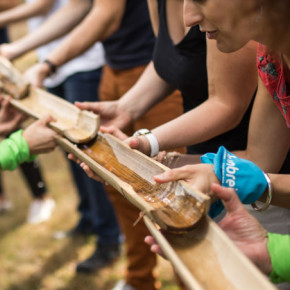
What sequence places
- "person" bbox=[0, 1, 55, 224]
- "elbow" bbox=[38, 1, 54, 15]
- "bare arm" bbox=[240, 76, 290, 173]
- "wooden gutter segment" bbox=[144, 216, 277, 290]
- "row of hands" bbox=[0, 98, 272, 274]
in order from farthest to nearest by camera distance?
"person" bbox=[0, 1, 55, 224] → "elbow" bbox=[38, 1, 54, 15] → "bare arm" bbox=[240, 76, 290, 173] → "row of hands" bbox=[0, 98, 272, 274] → "wooden gutter segment" bbox=[144, 216, 277, 290]

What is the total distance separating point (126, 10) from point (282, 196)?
3.98 ft

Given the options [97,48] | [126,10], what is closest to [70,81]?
[97,48]

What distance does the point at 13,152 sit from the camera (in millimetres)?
1522

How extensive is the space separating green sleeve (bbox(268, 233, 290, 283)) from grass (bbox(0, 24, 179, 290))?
4.38ft

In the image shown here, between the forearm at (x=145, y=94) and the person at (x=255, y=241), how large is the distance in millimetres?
780

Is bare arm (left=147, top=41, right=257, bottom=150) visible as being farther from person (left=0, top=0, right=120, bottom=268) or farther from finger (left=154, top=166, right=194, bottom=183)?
person (left=0, top=0, right=120, bottom=268)

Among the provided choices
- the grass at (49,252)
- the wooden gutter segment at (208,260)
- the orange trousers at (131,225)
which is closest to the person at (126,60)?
the orange trousers at (131,225)

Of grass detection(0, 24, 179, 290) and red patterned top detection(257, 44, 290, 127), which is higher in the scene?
red patterned top detection(257, 44, 290, 127)

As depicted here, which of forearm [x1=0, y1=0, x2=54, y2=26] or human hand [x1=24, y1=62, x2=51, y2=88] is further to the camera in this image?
forearm [x1=0, y1=0, x2=54, y2=26]

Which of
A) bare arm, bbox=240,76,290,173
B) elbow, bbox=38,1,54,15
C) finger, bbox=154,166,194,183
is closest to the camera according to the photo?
finger, bbox=154,166,194,183

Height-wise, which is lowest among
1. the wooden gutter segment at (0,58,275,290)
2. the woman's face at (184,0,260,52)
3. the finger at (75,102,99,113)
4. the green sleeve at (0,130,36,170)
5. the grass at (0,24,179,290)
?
the grass at (0,24,179,290)

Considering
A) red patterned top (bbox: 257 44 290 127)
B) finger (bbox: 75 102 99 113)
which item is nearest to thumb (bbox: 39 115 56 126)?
finger (bbox: 75 102 99 113)

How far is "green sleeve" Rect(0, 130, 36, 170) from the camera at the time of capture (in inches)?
58.9

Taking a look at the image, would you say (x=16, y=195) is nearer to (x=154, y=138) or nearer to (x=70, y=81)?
(x=70, y=81)
